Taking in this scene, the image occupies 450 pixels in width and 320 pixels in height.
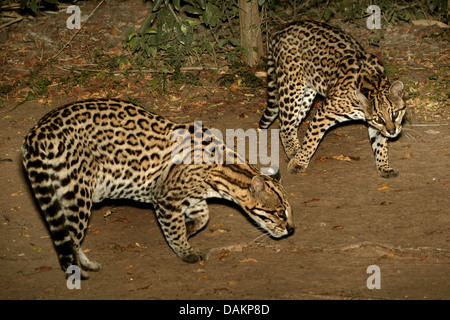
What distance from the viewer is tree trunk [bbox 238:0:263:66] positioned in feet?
39.8

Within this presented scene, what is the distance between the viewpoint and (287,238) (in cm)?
728

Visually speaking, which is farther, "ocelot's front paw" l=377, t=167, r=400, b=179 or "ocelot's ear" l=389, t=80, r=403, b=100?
"ocelot's front paw" l=377, t=167, r=400, b=179

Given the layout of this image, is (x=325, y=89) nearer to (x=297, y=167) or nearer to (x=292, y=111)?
(x=292, y=111)

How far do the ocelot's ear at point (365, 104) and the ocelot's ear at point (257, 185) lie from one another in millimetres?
2577

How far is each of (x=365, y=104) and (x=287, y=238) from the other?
7.47ft

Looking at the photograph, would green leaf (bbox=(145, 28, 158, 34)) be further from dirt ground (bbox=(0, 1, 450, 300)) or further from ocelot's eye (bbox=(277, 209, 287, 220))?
ocelot's eye (bbox=(277, 209, 287, 220))

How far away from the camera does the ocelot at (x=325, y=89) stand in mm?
8312

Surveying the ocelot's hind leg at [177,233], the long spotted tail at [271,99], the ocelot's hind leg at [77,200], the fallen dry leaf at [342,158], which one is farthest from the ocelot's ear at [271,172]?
the long spotted tail at [271,99]

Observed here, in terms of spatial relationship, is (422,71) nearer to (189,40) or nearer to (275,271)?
(189,40)

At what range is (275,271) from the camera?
6586 mm

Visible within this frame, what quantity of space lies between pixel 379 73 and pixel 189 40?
4.65 meters

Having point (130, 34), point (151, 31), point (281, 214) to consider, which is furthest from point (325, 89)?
point (130, 34)

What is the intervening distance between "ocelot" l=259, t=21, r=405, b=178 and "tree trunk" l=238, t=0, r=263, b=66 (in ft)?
7.97

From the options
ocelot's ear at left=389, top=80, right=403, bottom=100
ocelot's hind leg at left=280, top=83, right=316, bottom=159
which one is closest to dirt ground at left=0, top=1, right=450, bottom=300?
ocelot's hind leg at left=280, top=83, right=316, bottom=159
